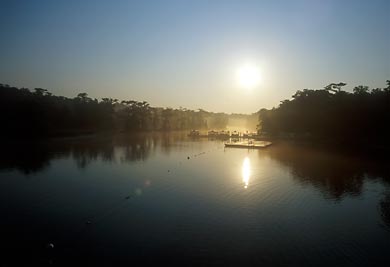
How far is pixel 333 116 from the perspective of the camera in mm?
62125

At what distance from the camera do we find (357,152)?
4675 cm

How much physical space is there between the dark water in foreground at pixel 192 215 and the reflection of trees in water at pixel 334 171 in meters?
0.15

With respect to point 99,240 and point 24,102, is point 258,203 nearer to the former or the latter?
point 99,240

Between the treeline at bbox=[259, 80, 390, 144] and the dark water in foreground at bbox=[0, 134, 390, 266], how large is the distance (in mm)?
25910

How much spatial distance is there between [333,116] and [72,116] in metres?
52.4

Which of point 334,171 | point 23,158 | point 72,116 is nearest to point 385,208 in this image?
point 334,171

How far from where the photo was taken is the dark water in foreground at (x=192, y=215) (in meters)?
12.8

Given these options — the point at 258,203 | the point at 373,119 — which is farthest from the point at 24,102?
the point at 373,119

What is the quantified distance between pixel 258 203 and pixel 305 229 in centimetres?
456

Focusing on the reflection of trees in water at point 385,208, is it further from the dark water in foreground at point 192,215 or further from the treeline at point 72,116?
the treeline at point 72,116

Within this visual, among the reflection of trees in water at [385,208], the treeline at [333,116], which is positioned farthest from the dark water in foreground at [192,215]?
the treeline at [333,116]

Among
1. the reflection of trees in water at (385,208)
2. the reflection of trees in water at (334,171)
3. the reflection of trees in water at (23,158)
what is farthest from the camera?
the reflection of trees in water at (23,158)

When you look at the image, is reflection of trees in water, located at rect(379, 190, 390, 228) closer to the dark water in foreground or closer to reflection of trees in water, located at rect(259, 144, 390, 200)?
the dark water in foreground

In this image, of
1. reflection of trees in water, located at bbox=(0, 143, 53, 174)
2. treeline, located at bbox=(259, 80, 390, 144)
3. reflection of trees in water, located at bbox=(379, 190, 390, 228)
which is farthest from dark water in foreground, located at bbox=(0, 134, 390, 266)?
treeline, located at bbox=(259, 80, 390, 144)
